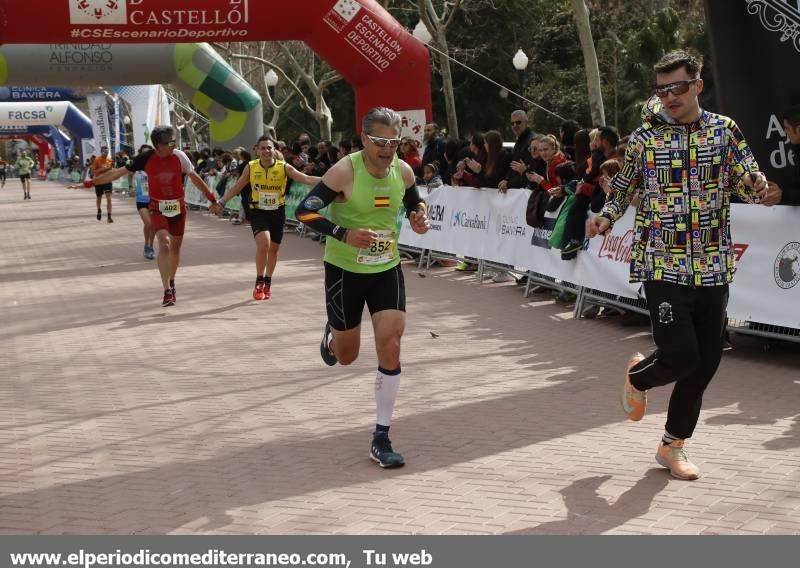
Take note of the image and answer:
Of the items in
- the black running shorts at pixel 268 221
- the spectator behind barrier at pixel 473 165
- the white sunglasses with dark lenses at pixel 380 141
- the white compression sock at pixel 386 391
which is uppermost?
the white sunglasses with dark lenses at pixel 380 141

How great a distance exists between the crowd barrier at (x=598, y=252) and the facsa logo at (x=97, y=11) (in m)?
5.29

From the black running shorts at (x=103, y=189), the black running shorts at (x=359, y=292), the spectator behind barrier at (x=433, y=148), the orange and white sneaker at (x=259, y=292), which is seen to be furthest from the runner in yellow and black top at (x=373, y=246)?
the black running shorts at (x=103, y=189)

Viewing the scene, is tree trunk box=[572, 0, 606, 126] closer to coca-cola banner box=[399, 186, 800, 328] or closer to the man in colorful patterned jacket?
coca-cola banner box=[399, 186, 800, 328]

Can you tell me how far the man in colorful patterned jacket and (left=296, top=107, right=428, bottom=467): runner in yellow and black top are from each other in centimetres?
122

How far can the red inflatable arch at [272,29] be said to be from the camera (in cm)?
1772

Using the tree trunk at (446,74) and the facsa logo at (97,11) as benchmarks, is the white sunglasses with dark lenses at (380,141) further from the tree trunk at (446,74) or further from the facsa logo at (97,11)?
the tree trunk at (446,74)

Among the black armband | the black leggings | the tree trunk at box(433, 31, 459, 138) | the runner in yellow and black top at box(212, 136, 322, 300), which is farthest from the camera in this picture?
the tree trunk at box(433, 31, 459, 138)

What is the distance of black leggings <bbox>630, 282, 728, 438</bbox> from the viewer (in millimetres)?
5562

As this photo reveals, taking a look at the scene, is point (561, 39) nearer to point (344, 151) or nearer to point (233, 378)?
point (344, 151)

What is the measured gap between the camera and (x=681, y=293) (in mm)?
5559

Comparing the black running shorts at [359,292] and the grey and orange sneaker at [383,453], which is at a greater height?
the black running shorts at [359,292]

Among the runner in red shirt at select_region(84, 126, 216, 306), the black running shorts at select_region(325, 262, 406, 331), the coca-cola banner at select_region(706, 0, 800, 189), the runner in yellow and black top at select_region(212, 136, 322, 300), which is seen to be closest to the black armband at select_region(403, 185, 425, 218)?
the black running shorts at select_region(325, 262, 406, 331)

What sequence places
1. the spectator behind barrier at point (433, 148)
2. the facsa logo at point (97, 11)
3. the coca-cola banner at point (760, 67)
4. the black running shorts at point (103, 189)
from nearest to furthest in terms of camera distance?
1. the coca-cola banner at point (760, 67)
2. the spectator behind barrier at point (433, 148)
3. the facsa logo at point (97, 11)
4. the black running shorts at point (103, 189)
